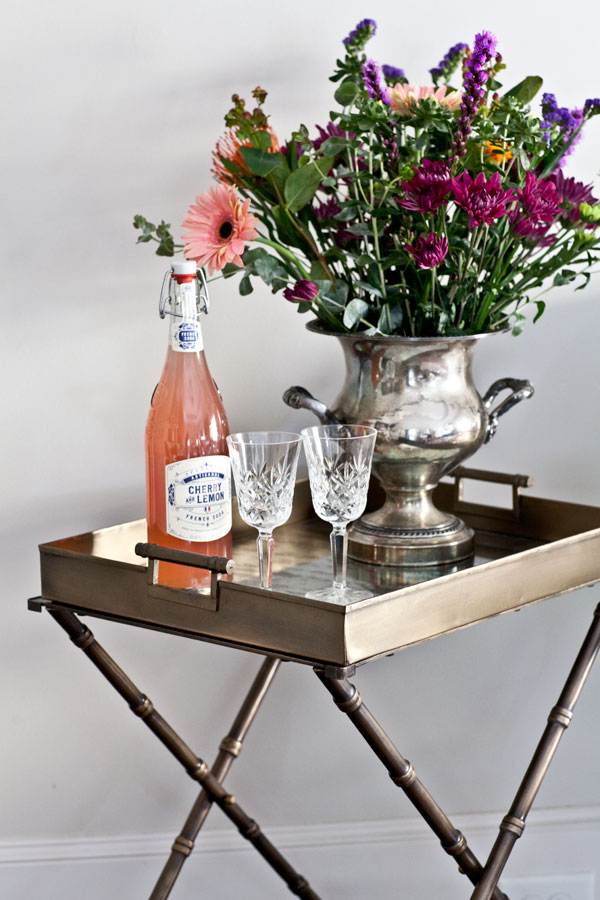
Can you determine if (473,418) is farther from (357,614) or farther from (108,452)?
(108,452)

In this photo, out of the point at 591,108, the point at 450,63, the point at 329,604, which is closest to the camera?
the point at 329,604

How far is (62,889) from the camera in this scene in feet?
5.25

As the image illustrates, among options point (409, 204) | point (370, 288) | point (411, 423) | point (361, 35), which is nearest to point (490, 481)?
point (411, 423)

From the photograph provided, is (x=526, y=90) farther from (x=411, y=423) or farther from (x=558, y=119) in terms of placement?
(x=411, y=423)

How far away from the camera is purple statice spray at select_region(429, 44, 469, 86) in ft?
4.31

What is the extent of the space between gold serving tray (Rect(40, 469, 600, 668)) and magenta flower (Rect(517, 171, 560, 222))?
362 millimetres

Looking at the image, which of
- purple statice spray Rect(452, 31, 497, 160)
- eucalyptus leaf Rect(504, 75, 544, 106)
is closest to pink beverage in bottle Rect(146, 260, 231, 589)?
purple statice spray Rect(452, 31, 497, 160)

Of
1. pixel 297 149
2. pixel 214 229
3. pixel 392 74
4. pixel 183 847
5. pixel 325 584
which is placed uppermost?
pixel 392 74

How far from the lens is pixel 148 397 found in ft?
5.06

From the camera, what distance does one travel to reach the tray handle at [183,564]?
41.2 inches

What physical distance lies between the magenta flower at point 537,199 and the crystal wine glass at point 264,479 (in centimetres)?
34

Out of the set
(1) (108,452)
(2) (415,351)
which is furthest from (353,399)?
(1) (108,452)

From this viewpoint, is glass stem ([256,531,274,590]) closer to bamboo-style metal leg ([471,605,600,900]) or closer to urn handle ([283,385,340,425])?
urn handle ([283,385,340,425])

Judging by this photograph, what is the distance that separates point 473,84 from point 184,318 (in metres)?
0.39
